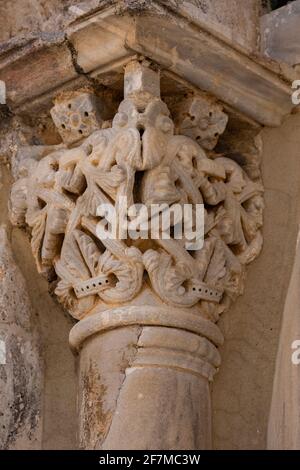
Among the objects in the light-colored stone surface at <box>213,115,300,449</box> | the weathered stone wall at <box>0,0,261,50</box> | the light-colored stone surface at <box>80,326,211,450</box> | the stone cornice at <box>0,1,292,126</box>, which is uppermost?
the weathered stone wall at <box>0,0,261,50</box>

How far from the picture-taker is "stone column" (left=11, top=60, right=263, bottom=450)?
5.20 metres

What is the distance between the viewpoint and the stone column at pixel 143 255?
5.20 metres

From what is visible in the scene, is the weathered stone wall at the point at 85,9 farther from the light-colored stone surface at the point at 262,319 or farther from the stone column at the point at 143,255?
the light-colored stone surface at the point at 262,319

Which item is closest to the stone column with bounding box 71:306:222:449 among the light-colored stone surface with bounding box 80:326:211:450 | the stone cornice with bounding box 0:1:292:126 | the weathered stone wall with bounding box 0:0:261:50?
the light-colored stone surface with bounding box 80:326:211:450

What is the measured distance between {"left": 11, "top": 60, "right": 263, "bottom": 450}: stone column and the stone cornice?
0.17 feet

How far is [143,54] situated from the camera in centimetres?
538

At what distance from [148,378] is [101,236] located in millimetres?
391

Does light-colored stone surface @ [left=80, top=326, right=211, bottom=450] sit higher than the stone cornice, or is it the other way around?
the stone cornice

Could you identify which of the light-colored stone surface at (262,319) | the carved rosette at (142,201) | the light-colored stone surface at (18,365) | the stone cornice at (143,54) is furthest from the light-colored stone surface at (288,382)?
the light-colored stone surface at (18,365)

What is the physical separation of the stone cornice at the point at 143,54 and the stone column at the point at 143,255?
0.17 ft

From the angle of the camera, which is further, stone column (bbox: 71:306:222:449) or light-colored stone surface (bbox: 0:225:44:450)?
light-colored stone surface (bbox: 0:225:44:450)

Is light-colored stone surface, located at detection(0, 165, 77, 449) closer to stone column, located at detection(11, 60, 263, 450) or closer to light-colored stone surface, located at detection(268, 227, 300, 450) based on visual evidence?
stone column, located at detection(11, 60, 263, 450)
